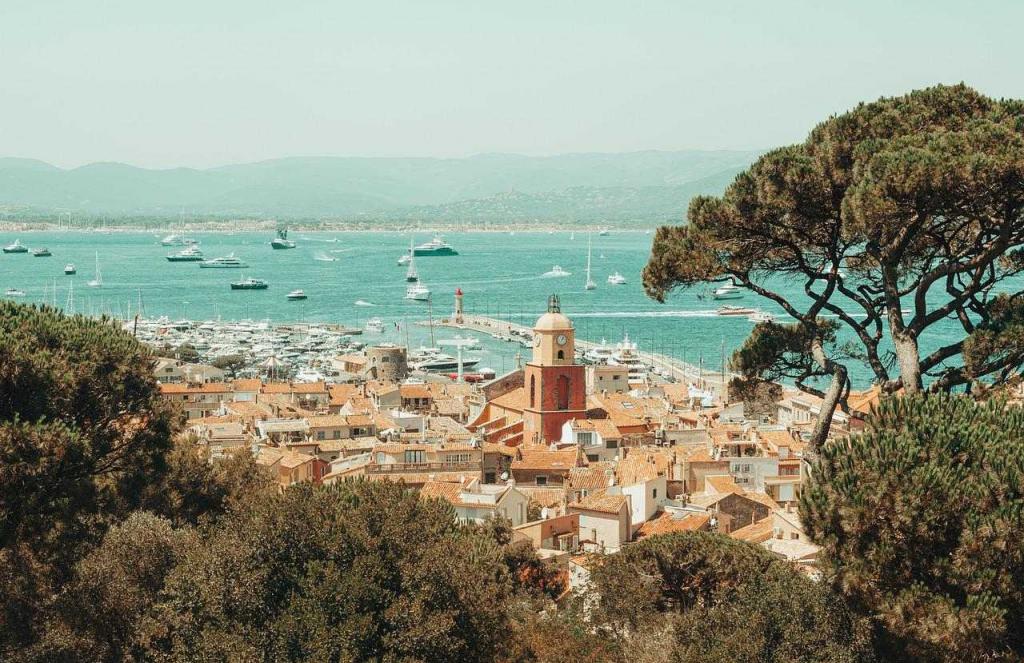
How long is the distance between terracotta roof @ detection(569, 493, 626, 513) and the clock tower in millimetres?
11541

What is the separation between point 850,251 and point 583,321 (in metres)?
93.5

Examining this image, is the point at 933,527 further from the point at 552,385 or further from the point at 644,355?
the point at 644,355

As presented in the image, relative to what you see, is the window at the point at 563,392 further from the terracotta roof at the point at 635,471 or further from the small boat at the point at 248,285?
the small boat at the point at 248,285

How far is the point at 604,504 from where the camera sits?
935 inches

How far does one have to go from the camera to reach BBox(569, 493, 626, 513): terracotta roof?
23484mm

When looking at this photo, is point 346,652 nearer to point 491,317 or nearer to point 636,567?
point 636,567

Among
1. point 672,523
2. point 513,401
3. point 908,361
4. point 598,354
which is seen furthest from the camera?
point 598,354

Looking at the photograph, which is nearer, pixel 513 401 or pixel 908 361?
pixel 908 361

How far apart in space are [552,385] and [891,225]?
25.4m

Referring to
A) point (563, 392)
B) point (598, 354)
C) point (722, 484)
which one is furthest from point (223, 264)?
point (722, 484)

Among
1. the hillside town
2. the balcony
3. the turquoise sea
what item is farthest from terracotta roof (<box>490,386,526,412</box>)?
the turquoise sea

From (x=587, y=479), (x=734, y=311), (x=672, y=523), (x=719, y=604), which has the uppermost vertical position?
(x=719, y=604)

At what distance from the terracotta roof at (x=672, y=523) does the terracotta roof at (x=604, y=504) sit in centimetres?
59

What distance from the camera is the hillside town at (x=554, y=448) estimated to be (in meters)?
23.7
